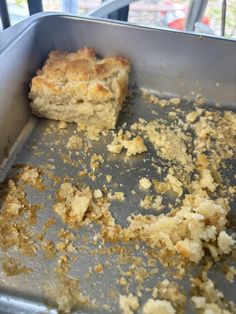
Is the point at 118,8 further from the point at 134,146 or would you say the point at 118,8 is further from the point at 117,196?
the point at 117,196

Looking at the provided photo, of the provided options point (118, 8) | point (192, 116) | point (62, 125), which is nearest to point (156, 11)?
point (118, 8)

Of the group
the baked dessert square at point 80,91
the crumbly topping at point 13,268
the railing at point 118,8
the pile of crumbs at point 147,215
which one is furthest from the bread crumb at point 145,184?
the railing at point 118,8

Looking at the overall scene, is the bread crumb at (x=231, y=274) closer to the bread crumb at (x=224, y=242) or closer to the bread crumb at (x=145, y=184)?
the bread crumb at (x=224, y=242)

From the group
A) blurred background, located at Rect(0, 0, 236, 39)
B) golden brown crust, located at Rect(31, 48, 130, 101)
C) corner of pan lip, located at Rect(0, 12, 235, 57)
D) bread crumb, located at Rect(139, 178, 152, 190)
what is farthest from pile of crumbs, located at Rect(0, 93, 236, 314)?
blurred background, located at Rect(0, 0, 236, 39)

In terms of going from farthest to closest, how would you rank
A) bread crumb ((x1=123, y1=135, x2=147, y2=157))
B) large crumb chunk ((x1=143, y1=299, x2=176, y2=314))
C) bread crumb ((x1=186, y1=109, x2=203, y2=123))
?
bread crumb ((x1=186, y1=109, x2=203, y2=123)) → bread crumb ((x1=123, y1=135, x2=147, y2=157)) → large crumb chunk ((x1=143, y1=299, x2=176, y2=314))

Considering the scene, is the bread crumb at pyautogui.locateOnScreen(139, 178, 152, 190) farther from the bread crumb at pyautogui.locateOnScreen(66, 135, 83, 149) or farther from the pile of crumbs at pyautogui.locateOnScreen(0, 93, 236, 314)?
the bread crumb at pyautogui.locateOnScreen(66, 135, 83, 149)

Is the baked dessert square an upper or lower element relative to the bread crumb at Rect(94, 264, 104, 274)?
upper

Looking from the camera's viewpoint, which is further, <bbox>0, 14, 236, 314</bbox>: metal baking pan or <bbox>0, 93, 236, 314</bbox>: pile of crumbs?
<bbox>0, 14, 236, 314</bbox>: metal baking pan

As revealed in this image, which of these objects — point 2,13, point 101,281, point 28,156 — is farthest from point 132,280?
point 2,13
